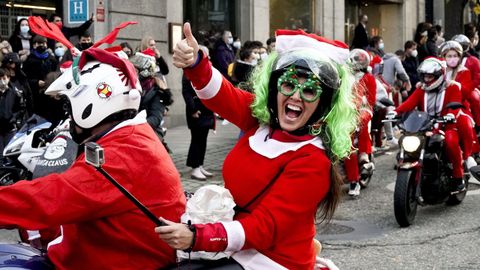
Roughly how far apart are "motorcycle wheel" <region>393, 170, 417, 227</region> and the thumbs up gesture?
4.65 m

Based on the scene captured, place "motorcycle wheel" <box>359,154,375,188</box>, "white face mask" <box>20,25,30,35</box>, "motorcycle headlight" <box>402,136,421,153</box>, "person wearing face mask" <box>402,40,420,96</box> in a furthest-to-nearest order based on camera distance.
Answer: "person wearing face mask" <box>402,40,420,96</box> → "white face mask" <box>20,25,30,35</box> → "motorcycle wheel" <box>359,154,375,188</box> → "motorcycle headlight" <box>402,136,421,153</box>

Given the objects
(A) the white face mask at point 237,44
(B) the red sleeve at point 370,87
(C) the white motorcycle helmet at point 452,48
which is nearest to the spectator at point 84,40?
(B) the red sleeve at point 370,87

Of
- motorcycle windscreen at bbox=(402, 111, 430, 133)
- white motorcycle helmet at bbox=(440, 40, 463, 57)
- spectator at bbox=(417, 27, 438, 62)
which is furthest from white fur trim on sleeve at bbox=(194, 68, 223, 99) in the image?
spectator at bbox=(417, 27, 438, 62)

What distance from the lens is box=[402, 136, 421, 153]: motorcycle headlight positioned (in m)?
7.73

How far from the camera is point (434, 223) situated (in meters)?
7.68

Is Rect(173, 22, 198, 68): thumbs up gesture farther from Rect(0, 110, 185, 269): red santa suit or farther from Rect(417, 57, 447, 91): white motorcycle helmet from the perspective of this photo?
Rect(417, 57, 447, 91): white motorcycle helmet

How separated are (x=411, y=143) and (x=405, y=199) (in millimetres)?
684

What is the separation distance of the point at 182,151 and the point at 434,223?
17.8 feet

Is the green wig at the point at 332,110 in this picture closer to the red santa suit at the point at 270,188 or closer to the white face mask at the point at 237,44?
the red santa suit at the point at 270,188

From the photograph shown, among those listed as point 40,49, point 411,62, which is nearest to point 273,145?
point 40,49

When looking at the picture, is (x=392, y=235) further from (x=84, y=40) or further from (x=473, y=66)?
(x=473, y=66)

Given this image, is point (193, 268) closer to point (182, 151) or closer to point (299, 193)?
point (299, 193)

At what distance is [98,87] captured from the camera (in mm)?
3248

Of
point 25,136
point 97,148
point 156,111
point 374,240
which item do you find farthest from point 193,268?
point 156,111
